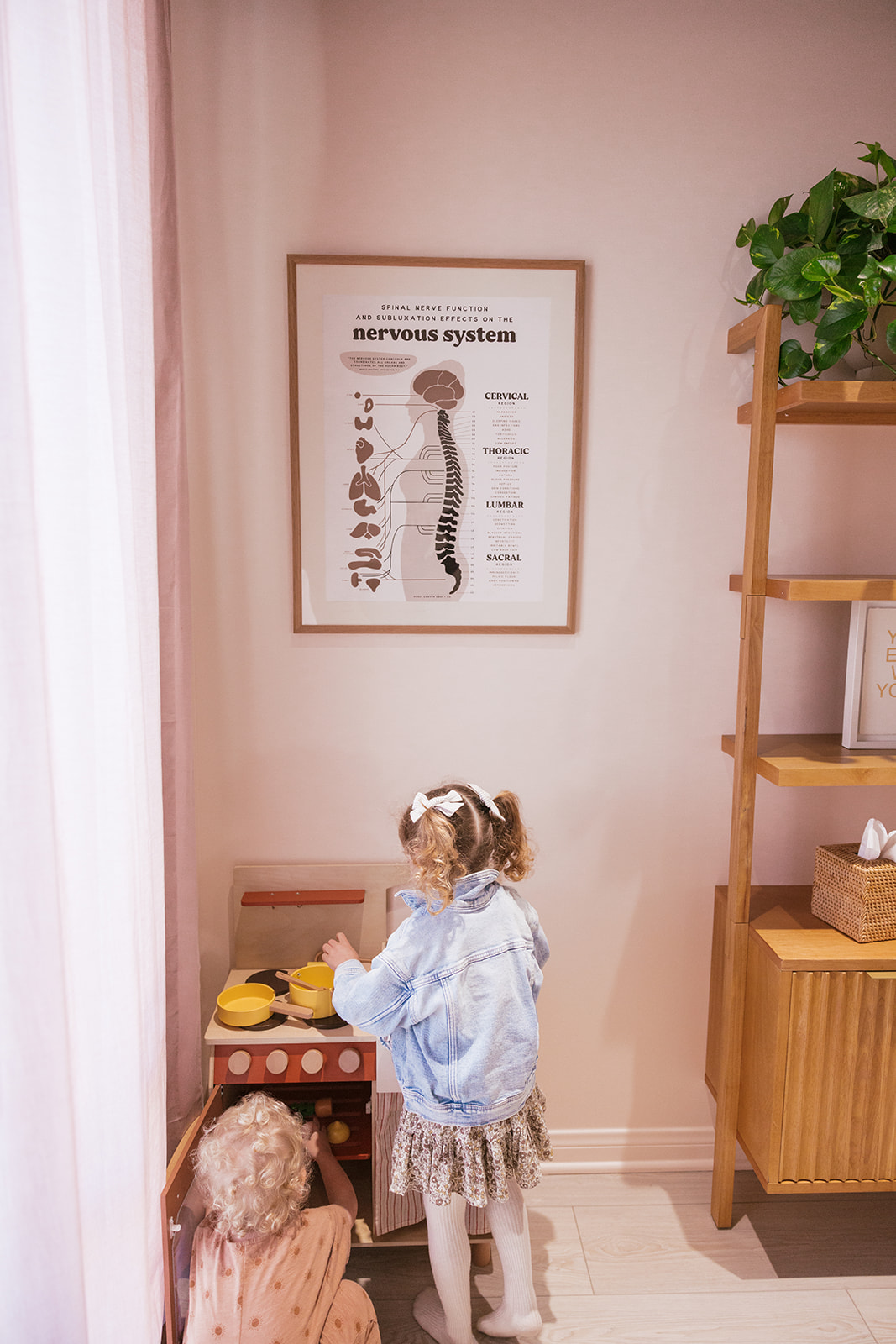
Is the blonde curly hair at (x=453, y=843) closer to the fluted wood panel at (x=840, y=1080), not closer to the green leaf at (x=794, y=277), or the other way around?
the fluted wood panel at (x=840, y=1080)

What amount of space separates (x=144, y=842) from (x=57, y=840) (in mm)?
336

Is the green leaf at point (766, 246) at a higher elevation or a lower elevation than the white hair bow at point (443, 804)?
higher

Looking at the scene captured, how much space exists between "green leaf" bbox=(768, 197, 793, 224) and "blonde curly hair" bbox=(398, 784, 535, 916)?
1325mm

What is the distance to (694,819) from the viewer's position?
2072 millimetres

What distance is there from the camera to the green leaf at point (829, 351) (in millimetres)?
1705

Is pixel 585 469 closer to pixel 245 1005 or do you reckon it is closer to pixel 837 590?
pixel 837 590

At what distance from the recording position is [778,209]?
1.78 meters

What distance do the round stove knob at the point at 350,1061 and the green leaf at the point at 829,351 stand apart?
1.67m

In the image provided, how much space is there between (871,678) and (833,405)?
574mm

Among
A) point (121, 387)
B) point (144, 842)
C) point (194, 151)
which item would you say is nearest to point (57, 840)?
point (144, 842)

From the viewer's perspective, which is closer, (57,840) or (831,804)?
(57,840)

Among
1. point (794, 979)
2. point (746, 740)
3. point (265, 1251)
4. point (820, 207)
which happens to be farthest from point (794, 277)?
point (265, 1251)

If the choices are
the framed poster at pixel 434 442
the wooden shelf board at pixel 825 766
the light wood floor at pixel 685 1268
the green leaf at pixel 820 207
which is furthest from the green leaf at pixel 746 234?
the light wood floor at pixel 685 1268

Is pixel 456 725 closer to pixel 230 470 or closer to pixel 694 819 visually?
pixel 694 819
